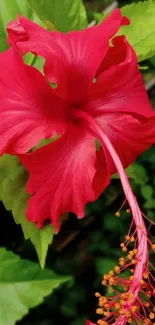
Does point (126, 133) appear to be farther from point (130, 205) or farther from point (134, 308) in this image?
point (134, 308)

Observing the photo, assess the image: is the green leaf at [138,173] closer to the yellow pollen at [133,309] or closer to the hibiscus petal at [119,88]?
the hibiscus petal at [119,88]

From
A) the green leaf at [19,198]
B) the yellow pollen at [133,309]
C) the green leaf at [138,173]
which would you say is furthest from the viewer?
the green leaf at [138,173]

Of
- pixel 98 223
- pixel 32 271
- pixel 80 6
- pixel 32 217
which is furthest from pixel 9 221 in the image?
pixel 80 6

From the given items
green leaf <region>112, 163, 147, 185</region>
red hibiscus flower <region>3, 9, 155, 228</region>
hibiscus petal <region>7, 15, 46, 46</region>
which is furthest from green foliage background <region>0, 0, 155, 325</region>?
hibiscus petal <region>7, 15, 46, 46</region>

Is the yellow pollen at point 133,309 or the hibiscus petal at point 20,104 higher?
the hibiscus petal at point 20,104

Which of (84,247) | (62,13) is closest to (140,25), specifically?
(62,13)

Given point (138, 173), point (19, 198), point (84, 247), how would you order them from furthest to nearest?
1. point (84, 247)
2. point (138, 173)
3. point (19, 198)

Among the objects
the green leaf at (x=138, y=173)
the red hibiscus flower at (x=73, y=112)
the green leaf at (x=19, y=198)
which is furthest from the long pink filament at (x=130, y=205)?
the green leaf at (x=138, y=173)
